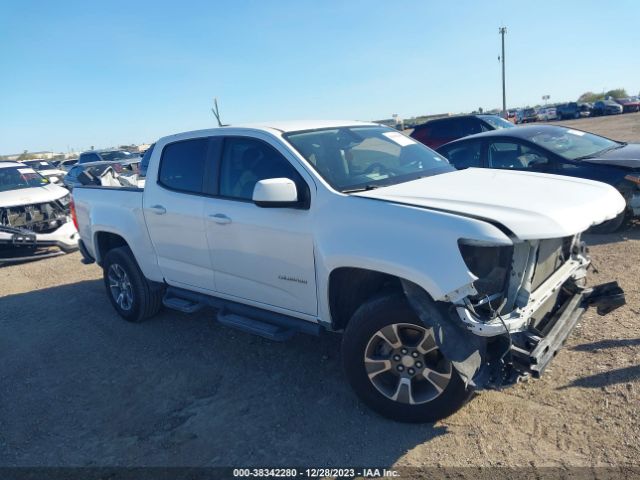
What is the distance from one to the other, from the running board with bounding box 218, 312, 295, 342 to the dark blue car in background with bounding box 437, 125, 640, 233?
465 cm

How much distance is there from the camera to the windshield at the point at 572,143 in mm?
6926

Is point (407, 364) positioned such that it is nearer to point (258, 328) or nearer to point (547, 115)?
point (258, 328)

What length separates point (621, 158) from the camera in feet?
21.4

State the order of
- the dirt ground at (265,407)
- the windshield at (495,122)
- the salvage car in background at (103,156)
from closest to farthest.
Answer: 1. the dirt ground at (265,407)
2. the windshield at (495,122)
3. the salvage car in background at (103,156)

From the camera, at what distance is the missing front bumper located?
2.78 metres

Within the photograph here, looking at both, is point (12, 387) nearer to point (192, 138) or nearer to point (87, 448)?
point (87, 448)

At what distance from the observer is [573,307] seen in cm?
350

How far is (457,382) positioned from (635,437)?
3.52 feet

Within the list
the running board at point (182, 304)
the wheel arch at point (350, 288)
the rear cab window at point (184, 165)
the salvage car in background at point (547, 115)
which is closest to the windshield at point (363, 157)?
the wheel arch at point (350, 288)

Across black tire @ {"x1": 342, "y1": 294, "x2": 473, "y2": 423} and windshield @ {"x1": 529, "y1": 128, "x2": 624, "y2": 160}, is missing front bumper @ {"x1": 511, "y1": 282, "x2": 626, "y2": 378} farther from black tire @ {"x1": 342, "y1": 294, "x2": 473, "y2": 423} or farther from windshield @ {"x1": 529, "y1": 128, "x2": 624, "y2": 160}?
windshield @ {"x1": 529, "y1": 128, "x2": 624, "y2": 160}

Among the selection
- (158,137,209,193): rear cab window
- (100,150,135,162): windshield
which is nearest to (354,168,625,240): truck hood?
(158,137,209,193): rear cab window

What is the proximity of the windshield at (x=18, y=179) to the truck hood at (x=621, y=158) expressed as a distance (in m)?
10.3

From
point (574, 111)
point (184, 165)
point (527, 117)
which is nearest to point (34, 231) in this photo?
point (184, 165)

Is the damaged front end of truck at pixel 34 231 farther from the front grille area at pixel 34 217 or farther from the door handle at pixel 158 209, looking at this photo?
the door handle at pixel 158 209
